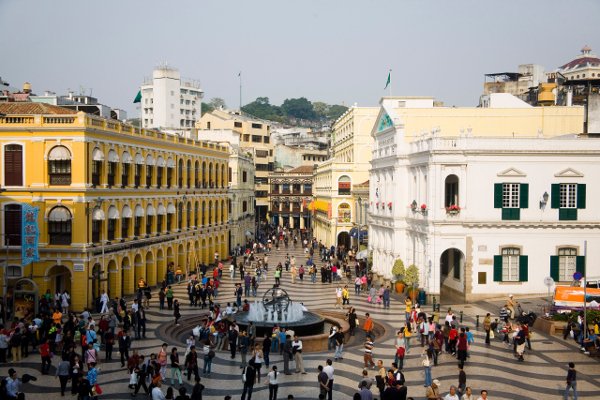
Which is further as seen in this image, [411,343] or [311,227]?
[311,227]

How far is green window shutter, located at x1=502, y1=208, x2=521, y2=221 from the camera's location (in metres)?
38.9

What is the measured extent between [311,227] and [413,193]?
57133mm

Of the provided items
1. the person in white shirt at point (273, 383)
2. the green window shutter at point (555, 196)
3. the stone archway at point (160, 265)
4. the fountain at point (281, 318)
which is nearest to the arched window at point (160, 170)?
the stone archway at point (160, 265)

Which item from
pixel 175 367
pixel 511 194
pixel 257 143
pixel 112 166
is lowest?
pixel 175 367

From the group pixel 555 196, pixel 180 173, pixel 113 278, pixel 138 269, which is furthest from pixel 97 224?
pixel 555 196

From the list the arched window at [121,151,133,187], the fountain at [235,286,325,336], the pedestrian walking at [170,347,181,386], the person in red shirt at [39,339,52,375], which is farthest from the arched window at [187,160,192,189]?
the pedestrian walking at [170,347,181,386]

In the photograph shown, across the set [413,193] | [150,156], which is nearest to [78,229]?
[150,156]

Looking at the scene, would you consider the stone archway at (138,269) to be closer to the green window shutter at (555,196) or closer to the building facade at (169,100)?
the green window shutter at (555,196)

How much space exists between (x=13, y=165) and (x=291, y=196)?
7588cm

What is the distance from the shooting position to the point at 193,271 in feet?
182

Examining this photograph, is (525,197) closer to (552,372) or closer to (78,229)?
(552,372)

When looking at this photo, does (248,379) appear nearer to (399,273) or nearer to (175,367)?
(175,367)

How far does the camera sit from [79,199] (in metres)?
37.0

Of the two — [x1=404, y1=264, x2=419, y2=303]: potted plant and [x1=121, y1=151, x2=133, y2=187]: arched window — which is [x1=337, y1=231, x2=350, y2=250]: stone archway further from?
[x1=121, y1=151, x2=133, y2=187]: arched window
